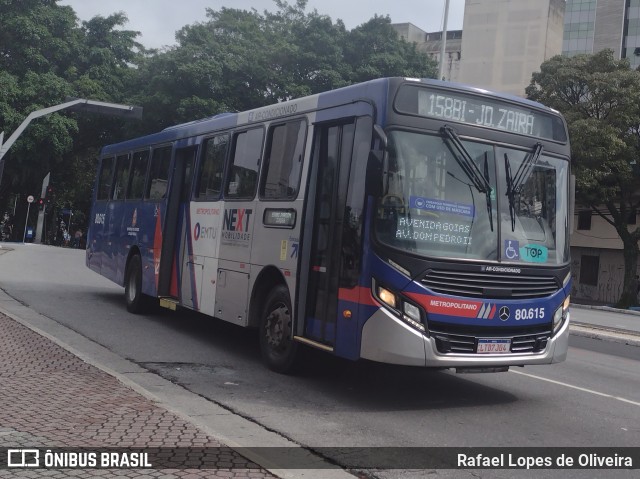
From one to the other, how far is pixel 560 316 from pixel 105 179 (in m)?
11.3

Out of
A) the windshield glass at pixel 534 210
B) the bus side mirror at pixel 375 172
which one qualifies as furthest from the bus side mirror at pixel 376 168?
the windshield glass at pixel 534 210

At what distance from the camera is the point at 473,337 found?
24.1 feet

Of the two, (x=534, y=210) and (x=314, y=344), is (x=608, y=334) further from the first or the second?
(x=314, y=344)

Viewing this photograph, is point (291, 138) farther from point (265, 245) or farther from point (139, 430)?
point (139, 430)

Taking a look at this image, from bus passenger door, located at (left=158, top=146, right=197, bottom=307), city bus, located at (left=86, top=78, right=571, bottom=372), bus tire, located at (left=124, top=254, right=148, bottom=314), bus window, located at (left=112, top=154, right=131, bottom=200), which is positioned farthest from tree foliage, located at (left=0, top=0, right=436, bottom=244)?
city bus, located at (left=86, top=78, right=571, bottom=372)

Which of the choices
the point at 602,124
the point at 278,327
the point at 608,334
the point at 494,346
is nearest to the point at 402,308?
the point at 494,346

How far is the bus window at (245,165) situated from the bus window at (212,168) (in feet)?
1.28

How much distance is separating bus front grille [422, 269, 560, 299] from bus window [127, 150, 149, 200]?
8.06m

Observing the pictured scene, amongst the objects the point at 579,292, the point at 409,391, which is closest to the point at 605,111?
the point at 579,292

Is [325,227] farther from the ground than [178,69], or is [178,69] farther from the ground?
[178,69]

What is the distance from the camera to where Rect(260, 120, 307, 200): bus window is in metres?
8.77

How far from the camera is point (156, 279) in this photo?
40.6 ft

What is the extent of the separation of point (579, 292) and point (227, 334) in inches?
1471

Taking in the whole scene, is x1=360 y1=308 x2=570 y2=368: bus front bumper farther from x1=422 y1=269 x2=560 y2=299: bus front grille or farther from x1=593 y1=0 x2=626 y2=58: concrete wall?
x1=593 y1=0 x2=626 y2=58: concrete wall
